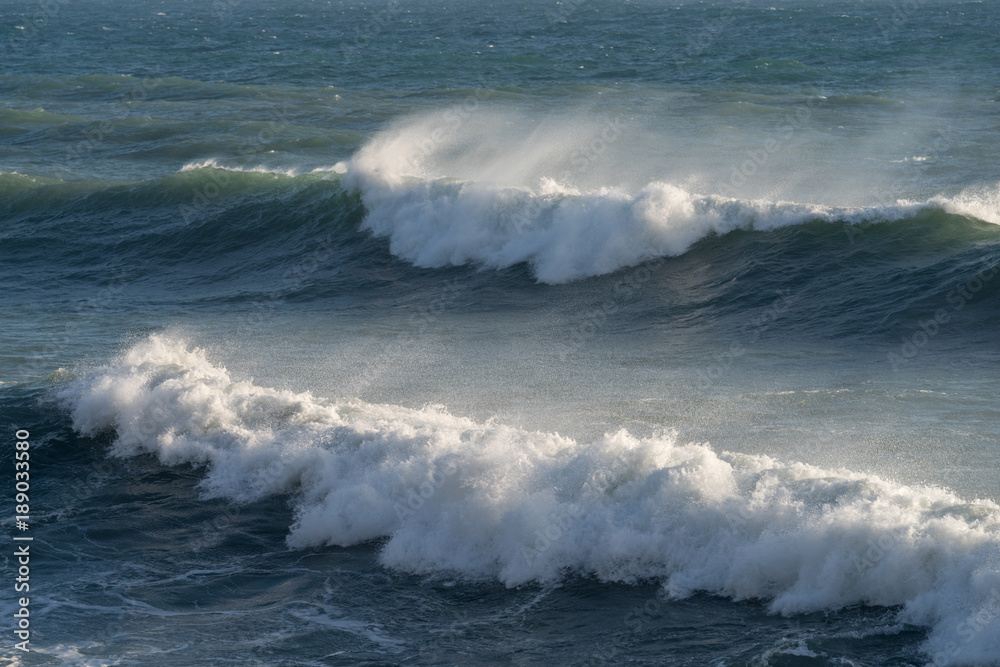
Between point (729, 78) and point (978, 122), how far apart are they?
1446cm

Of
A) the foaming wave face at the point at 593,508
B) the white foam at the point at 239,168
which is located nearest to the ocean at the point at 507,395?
the foaming wave face at the point at 593,508

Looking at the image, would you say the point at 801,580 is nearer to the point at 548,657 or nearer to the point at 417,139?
the point at 548,657

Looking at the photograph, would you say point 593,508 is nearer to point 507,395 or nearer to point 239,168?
point 507,395

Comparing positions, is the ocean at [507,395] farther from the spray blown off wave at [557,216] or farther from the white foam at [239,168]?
the white foam at [239,168]

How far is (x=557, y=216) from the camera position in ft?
68.5

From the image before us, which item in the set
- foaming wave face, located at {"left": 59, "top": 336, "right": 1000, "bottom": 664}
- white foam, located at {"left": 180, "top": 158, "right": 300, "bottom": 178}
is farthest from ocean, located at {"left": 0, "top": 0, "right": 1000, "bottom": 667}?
white foam, located at {"left": 180, "top": 158, "right": 300, "bottom": 178}

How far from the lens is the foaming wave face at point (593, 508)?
887cm

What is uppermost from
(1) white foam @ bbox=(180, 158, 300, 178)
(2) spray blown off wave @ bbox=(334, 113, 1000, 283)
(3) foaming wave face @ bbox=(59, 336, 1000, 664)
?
(1) white foam @ bbox=(180, 158, 300, 178)

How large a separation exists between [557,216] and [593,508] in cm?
1122

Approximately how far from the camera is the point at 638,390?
14.1 m

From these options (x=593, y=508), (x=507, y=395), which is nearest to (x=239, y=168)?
(x=507, y=395)

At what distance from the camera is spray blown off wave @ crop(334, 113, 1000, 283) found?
64.3 ft

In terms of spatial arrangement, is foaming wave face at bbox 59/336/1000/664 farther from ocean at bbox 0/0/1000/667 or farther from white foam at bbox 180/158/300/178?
white foam at bbox 180/158/300/178

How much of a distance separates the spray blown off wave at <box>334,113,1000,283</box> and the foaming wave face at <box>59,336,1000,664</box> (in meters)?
7.76
